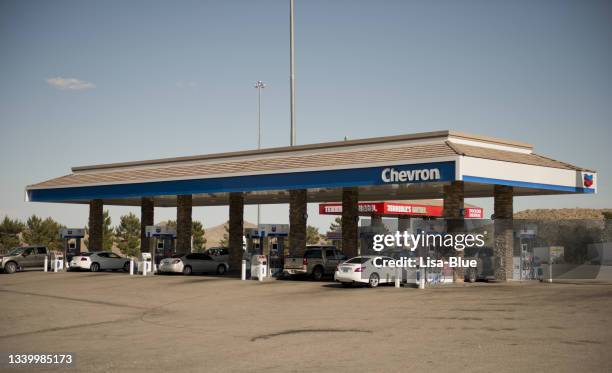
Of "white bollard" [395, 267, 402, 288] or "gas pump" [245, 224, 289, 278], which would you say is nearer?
"white bollard" [395, 267, 402, 288]

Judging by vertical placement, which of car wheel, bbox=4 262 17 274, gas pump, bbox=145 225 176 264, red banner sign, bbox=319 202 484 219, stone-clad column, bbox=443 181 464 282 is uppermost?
red banner sign, bbox=319 202 484 219

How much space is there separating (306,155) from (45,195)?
2289cm

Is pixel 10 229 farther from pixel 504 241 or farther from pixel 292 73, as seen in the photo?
pixel 504 241

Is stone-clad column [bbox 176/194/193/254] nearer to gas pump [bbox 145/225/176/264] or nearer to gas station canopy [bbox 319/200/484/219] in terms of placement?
gas pump [bbox 145/225/176/264]

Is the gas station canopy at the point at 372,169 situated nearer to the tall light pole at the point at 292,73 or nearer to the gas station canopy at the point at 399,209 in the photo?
the tall light pole at the point at 292,73

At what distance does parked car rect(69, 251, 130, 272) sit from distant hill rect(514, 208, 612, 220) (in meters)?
98.1

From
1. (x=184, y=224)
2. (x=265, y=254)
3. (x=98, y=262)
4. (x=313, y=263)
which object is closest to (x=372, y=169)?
(x=313, y=263)

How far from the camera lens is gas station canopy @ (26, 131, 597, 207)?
103 feet

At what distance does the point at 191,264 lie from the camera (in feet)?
139

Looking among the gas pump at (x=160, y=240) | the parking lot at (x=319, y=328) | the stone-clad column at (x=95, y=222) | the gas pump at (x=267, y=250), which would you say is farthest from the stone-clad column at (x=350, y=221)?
the stone-clad column at (x=95, y=222)

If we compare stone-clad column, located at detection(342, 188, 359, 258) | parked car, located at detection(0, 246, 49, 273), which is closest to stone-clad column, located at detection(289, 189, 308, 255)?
stone-clad column, located at detection(342, 188, 359, 258)

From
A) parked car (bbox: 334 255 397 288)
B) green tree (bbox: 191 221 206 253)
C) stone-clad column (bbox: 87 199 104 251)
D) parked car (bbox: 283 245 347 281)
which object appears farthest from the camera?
green tree (bbox: 191 221 206 253)

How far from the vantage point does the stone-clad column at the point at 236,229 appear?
4750 centimetres

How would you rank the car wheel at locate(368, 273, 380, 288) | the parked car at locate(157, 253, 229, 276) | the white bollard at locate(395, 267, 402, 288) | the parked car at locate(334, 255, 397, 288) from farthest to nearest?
the parked car at locate(157, 253, 229, 276) < the car wheel at locate(368, 273, 380, 288) < the white bollard at locate(395, 267, 402, 288) < the parked car at locate(334, 255, 397, 288)
